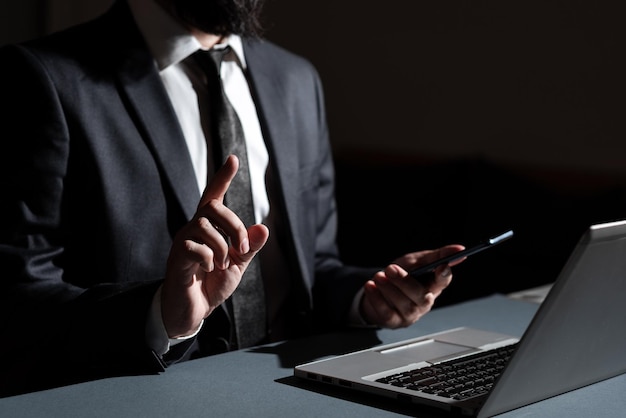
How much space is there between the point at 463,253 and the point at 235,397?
0.37 meters

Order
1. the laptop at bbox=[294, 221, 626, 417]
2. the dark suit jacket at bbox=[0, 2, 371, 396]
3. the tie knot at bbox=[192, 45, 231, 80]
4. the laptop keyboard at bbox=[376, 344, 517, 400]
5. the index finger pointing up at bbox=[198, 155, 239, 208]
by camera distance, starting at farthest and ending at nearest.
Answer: the tie knot at bbox=[192, 45, 231, 80]
the dark suit jacket at bbox=[0, 2, 371, 396]
the index finger pointing up at bbox=[198, 155, 239, 208]
the laptop keyboard at bbox=[376, 344, 517, 400]
the laptop at bbox=[294, 221, 626, 417]

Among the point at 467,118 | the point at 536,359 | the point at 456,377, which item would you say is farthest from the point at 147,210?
the point at 467,118

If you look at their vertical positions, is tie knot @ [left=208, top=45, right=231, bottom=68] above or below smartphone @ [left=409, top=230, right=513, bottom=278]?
above

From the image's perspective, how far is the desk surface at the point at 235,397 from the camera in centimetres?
93

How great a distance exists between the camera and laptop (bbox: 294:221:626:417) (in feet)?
2.77

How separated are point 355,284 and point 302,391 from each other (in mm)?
528

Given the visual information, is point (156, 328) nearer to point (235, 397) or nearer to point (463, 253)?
point (235, 397)

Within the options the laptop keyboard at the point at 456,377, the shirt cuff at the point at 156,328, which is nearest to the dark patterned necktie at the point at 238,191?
the shirt cuff at the point at 156,328

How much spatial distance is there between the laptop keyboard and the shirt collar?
752mm

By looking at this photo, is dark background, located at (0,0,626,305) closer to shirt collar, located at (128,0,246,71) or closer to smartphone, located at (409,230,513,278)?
shirt collar, located at (128,0,246,71)

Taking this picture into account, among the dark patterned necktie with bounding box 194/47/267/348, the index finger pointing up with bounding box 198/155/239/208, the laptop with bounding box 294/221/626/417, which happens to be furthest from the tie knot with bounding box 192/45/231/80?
the laptop with bounding box 294/221/626/417

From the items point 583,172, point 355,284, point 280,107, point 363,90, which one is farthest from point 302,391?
point 363,90

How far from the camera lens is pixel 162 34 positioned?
151 centimetres

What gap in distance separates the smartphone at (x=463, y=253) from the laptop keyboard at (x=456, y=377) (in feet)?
0.44
